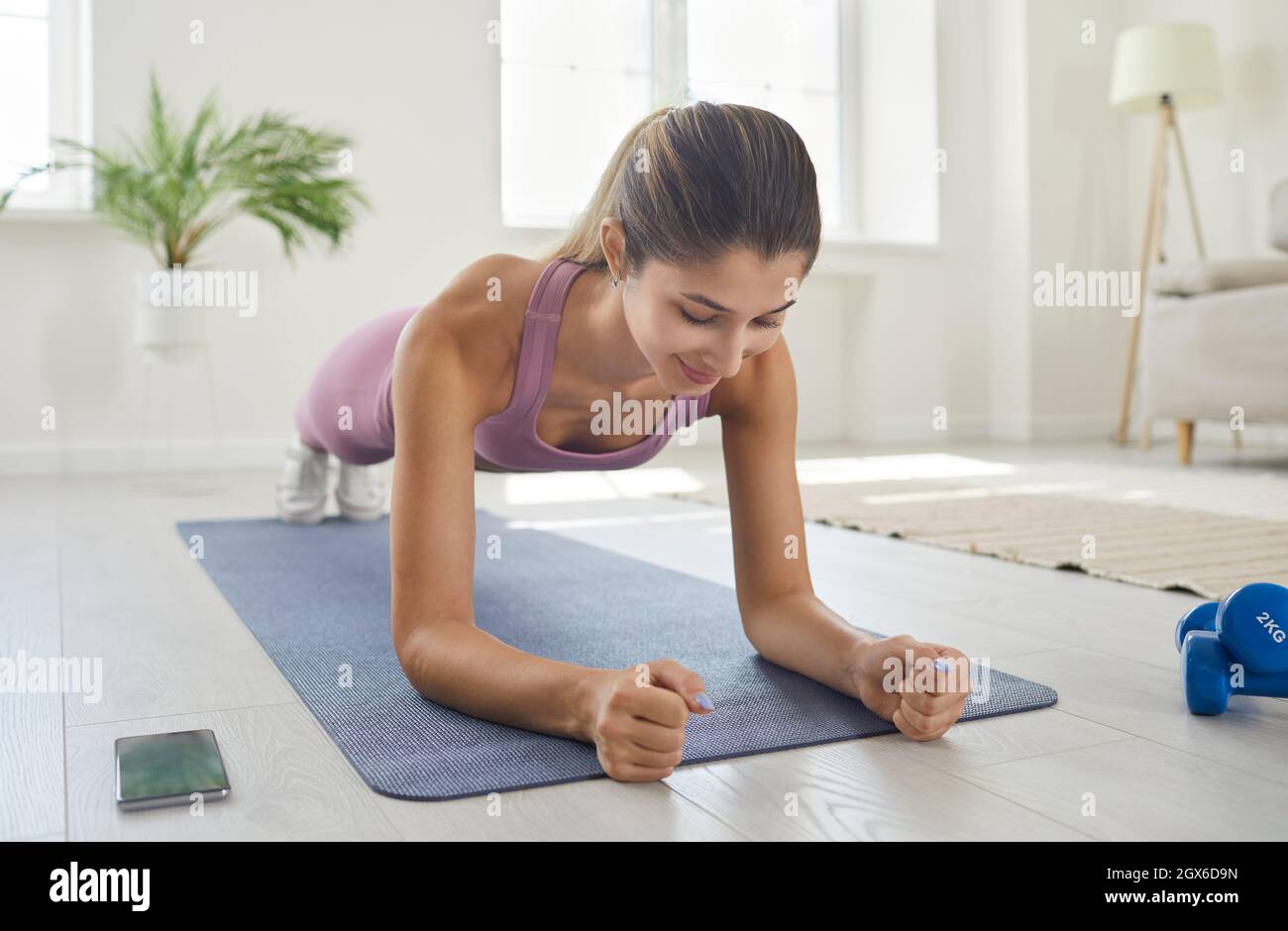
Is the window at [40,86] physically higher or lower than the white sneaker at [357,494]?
higher

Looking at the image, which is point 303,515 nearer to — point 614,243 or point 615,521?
point 615,521

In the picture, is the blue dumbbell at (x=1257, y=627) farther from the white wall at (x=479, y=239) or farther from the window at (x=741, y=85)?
the window at (x=741, y=85)

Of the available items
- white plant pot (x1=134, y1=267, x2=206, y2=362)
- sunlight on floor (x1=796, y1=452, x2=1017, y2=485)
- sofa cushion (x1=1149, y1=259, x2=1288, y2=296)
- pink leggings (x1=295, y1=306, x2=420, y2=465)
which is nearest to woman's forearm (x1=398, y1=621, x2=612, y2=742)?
pink leggings (x1=295, y1=306, x2=420, y2=465)

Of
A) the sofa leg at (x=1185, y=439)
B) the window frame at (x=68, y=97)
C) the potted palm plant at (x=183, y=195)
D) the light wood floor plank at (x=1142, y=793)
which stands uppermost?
the window frame at (x=68, y=97)

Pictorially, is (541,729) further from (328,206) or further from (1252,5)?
(1252,5)

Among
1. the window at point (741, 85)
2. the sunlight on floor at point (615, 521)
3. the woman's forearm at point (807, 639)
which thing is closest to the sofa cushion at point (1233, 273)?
the window at point (741, 85)

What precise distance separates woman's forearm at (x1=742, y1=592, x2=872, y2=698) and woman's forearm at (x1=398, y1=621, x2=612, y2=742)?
0.26 metres

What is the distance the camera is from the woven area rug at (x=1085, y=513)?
1770 millimetres

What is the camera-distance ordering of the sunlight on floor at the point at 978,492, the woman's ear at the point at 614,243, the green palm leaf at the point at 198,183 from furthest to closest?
1. the green palm leaf at the point at 198,183
2. the sunlight on floor at the point at 978,492
3. the woman's ear at the point at 614,243

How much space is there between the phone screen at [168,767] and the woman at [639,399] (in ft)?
0.63

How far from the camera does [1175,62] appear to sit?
14.0ft

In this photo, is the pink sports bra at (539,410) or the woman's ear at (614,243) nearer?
the woman's ear at (614,243)
